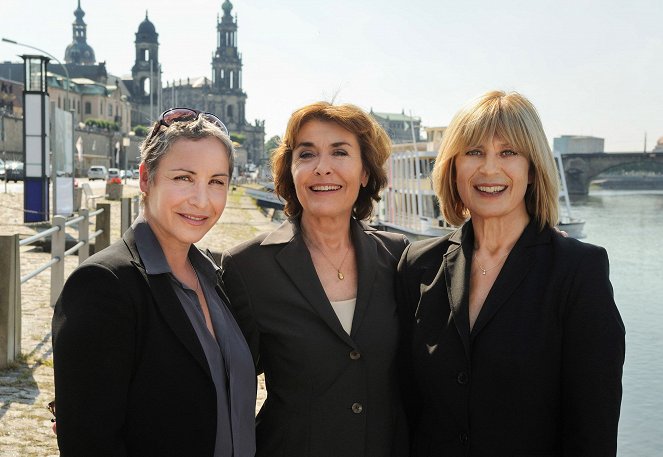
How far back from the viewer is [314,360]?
105 inches

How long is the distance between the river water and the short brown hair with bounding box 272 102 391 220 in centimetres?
527

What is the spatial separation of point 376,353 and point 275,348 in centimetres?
37

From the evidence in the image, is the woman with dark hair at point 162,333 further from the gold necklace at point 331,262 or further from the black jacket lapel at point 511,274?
the black jacket lapel at point 511,274

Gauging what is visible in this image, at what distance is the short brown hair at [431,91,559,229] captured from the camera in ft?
8.10

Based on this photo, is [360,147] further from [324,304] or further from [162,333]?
[162,333]

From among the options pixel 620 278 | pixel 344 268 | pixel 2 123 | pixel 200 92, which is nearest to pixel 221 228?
pixel 620 278

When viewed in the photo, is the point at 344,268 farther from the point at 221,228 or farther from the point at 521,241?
the point at 221,228

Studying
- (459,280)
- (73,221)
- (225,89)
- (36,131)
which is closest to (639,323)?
(73,221)

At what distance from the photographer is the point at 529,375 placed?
2305mm

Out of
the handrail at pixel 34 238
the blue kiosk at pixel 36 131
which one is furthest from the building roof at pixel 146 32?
the handrail at pixel 34 238

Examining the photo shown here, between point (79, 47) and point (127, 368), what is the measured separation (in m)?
148

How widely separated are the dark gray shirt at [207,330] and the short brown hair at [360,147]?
2.82 ft

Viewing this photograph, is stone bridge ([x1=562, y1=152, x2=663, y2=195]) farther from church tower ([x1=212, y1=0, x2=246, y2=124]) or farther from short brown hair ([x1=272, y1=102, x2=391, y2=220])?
short brown hair ([x1=272, y1=102, x2=391, y2=220])

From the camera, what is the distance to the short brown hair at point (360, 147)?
2.93m
